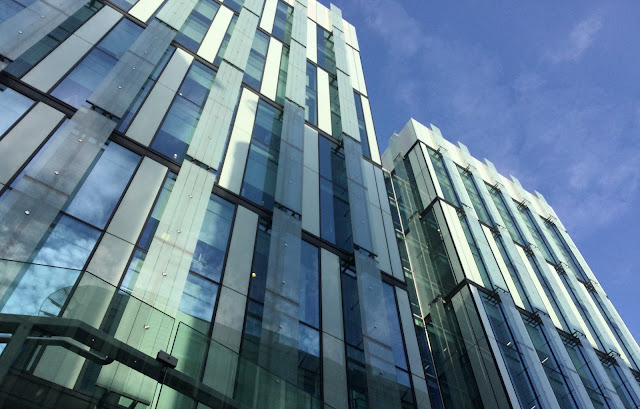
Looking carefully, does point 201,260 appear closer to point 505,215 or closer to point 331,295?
point 331,295

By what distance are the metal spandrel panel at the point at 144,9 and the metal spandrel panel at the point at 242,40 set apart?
144 inches

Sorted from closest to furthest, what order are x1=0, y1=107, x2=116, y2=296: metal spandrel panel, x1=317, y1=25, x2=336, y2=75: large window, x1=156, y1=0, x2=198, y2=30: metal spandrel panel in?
x1=0, y1=107, x2=116, y2=296: metal spandrel panel
x1=156, y1=0, x2=198, y2=30: metal spandrel panel
x1=317, y1=25, x2=336, y2=75: large window

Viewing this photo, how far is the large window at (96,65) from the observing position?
16.2 meters

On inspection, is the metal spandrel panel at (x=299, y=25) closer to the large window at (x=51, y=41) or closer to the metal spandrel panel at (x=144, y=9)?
the metal spandrel panel at (x=144, y=9)

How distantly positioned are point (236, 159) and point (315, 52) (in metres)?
15.6

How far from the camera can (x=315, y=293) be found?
17.1 meters

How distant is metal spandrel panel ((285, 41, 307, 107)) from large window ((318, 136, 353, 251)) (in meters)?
2.47

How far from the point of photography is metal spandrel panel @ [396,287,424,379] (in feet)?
58.1

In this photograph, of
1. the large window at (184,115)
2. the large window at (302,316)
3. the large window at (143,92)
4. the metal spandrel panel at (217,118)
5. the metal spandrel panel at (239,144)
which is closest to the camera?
the large window at (302,316)

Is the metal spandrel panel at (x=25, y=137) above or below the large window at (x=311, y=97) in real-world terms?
below

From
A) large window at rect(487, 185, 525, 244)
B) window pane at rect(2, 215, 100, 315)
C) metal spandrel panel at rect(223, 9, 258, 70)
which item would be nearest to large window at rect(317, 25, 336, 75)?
metal spandrel panel at rect(223, 9, 258, 70)

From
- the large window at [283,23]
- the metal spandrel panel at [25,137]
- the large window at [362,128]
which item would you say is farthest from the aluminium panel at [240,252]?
the large window at [283,23]

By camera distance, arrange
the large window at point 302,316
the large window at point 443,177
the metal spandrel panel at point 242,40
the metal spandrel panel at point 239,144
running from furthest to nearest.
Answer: the large window at point 443,177
the metal spandrel panel at point 242,40
the metal spandrel panel at point 239,144
the large window at point 302,316

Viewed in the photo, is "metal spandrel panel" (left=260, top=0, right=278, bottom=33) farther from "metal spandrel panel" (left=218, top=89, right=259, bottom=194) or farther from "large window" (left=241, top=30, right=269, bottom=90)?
"metal spandrel panel" (left=218, top=89, right=259, bottom=194)
